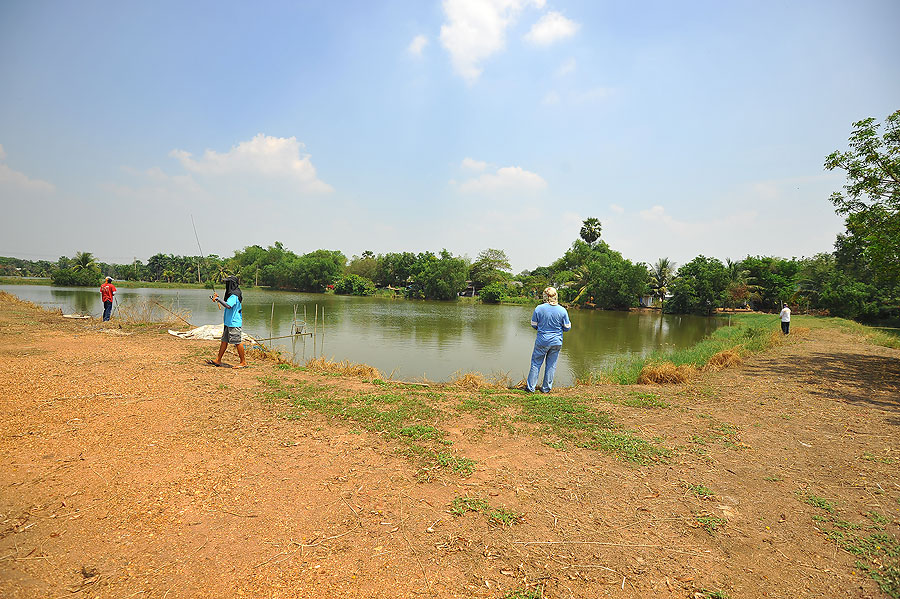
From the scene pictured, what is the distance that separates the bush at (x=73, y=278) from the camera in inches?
2023

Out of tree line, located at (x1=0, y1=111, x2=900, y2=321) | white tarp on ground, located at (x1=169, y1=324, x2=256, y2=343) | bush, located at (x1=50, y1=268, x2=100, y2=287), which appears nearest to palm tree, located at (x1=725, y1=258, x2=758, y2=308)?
tree line, located at (x1=0, y1=111, x2=900, y2=321)

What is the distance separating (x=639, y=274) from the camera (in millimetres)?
45719

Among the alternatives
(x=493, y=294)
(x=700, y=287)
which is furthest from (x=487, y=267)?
(x=700, y=287)

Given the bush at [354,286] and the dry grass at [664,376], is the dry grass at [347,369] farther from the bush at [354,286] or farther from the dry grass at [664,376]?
the bush at [354,286]

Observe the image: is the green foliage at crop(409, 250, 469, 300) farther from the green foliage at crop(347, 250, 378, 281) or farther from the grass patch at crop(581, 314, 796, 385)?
the grass patch at crop(581, 314, 796, 385)

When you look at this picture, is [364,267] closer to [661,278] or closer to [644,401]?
[661,278]

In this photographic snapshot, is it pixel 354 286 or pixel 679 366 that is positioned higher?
pixel 354 286

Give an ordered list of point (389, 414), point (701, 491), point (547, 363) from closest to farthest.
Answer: point (701, 491), point (389, 414), point (547, 363)

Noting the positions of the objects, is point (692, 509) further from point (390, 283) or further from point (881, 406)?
point (390, 283)

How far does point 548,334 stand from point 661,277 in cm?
4891

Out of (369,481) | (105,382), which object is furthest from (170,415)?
(369,481)

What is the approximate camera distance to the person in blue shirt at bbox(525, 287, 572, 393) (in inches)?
276

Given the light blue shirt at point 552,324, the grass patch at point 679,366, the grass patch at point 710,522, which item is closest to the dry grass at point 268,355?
the light blue shirt at point 552,324

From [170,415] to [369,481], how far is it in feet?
10.2
